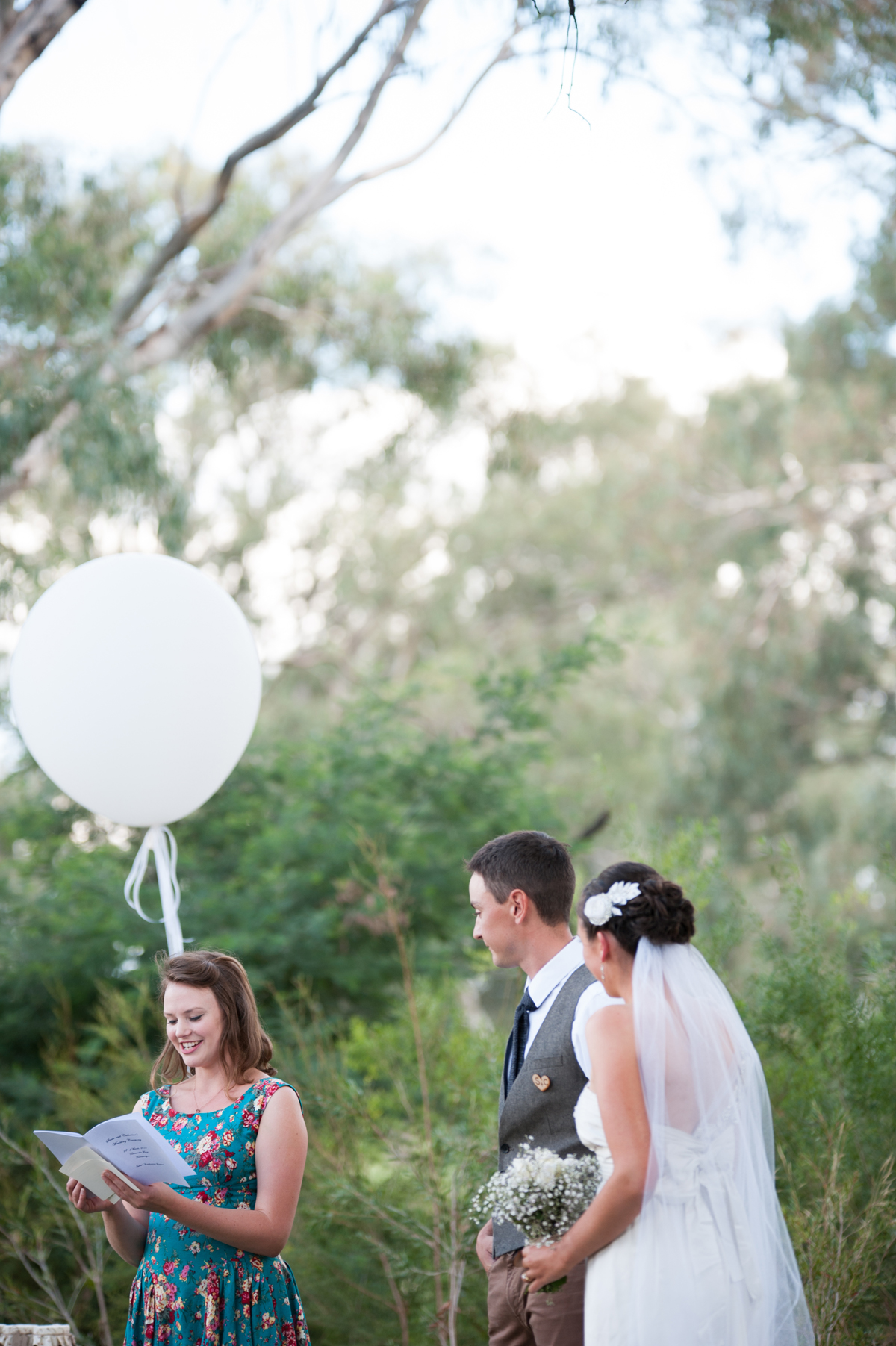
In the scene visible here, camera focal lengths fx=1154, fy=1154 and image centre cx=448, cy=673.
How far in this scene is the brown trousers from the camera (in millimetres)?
1851

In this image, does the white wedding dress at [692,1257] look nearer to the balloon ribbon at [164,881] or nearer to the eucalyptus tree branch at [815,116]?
the balloon ribbon at [164,881]

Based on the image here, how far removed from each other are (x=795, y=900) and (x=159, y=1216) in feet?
6.89

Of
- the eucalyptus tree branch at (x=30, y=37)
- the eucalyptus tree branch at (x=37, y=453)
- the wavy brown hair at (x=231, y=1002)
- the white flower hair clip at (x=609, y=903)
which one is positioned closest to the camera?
the white flower hair clip at (x=609, y=903)

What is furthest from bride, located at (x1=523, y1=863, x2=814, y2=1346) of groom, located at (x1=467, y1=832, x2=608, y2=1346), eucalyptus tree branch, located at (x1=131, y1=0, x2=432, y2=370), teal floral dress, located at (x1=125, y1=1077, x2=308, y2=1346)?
eucalyptus tree branch, located at (x1=131, y1=0, x2=432, y2=370)

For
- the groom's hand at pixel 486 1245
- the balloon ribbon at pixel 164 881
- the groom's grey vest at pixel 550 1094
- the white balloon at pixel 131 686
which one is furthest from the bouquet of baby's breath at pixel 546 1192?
the white balloon at pixel 131 686

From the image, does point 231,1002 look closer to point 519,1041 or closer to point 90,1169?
point 90,1169

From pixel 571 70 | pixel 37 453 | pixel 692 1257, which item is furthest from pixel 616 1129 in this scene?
pixel 37 453

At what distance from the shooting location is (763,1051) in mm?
3605

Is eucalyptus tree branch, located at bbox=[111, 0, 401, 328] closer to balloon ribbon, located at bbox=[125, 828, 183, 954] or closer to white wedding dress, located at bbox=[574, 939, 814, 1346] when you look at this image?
balloon ribbon, located at bbox=[125, 828, 183, 954]

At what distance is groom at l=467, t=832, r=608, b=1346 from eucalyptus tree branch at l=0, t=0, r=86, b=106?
347 centimetres

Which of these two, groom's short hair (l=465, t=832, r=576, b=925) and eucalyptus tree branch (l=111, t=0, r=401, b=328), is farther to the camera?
eucalyptus tree branch (l=111, t=0, r=401, b=328)

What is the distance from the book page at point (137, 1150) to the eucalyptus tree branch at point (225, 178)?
175 inches

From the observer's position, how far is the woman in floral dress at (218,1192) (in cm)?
199

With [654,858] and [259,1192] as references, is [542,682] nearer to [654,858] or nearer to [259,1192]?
[654,858]
